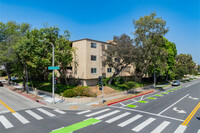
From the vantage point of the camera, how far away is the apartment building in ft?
91.0

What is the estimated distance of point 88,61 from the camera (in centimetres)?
2806

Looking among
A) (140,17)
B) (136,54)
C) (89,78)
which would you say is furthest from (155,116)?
(140,17)

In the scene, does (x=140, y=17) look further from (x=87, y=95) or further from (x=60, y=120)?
(x=60, y=120)

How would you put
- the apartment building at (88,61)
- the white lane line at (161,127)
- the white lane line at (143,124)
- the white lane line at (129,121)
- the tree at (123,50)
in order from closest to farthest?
the white lane line at (161,127)
the white lane line at (143,124)
the white lane line at (129,121)
the tree at (123,50)
the apartment building at (88,61)

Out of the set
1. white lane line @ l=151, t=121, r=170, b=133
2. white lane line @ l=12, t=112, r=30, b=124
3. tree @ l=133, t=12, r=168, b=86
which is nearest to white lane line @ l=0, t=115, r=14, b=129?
white lane line @ l=12, t=112, r=30, b=124

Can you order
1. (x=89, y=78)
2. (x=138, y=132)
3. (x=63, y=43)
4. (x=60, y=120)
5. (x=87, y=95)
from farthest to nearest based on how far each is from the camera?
(x=89, y=78) → (x=63, y=43) → (x=87, y=95) → (x=60, y=120) → (x=138, y=132)

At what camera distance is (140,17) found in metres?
32.0

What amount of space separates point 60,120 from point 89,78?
1618 centimetres

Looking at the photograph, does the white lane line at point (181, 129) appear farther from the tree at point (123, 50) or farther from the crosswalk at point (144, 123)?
the tree at point (123, 50)

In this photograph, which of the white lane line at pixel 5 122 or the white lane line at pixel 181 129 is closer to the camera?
the white lane line at pixel 181 129

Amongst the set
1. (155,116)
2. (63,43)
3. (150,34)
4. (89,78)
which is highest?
(150,34)

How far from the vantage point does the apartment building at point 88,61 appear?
91.0 ft

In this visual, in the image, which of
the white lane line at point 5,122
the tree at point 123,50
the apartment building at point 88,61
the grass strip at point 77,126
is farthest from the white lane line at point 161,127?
the apartment building at point 88,61

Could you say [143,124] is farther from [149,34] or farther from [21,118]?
[149,34]
